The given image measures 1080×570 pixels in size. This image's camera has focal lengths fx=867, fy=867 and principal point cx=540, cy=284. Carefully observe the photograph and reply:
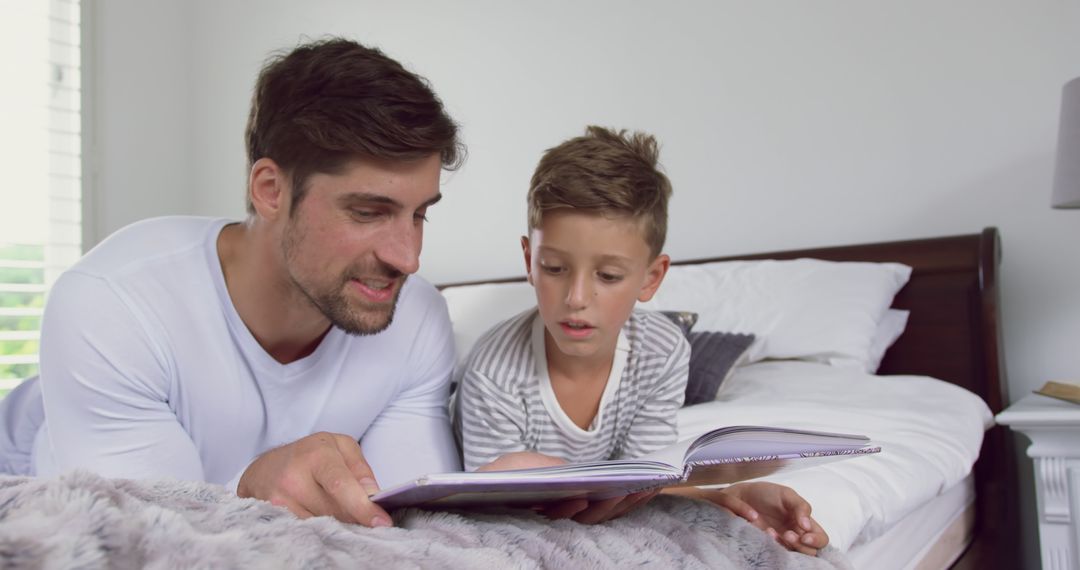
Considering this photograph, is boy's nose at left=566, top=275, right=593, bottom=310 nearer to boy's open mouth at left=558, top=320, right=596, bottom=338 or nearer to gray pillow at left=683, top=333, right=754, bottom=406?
boy's open mouth at left=558, top=320, right=596, bottom=338

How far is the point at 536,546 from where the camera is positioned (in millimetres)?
647

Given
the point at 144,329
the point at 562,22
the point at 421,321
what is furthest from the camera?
the point at 562,22

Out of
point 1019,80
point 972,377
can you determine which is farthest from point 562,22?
point 972,377

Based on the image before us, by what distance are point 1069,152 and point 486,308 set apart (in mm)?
1379

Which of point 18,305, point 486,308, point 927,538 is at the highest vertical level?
point 486,308

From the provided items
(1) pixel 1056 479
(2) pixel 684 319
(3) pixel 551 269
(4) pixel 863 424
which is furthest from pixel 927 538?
(3) pixel 551 269

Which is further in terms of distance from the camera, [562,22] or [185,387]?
[562,22]

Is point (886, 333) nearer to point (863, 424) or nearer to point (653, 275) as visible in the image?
point (863, 424)

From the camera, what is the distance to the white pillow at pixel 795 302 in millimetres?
1973

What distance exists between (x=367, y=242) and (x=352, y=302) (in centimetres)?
8

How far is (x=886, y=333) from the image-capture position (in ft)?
6.97

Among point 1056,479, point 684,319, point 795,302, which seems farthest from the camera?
point 795,302

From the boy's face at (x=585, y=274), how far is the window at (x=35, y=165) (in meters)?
2.72

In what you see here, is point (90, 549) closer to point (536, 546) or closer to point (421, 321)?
point (536, 546)
